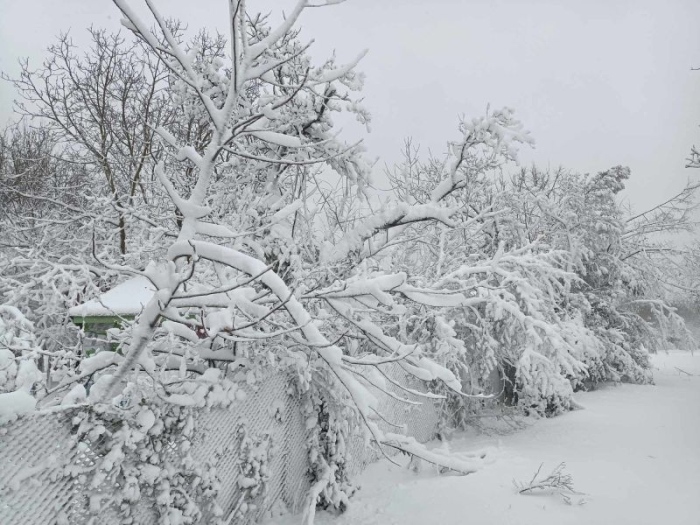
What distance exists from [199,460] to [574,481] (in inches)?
154

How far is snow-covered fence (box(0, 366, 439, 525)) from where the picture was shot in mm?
2467

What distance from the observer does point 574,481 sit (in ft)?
16.6

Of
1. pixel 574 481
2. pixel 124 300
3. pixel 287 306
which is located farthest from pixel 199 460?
pixel 124 300

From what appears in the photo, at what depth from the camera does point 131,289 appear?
816 cm

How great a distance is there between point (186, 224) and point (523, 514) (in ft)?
12.3

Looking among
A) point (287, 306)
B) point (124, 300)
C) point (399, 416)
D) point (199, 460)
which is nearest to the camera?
point (287, 306)

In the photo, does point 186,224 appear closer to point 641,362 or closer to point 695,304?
point 641,362

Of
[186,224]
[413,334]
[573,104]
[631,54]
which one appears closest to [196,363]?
[186,224]

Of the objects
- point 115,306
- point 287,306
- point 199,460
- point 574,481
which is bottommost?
point 574,481

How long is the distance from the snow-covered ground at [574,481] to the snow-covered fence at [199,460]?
0.41 metres

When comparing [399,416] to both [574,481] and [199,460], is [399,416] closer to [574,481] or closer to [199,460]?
[574,481]

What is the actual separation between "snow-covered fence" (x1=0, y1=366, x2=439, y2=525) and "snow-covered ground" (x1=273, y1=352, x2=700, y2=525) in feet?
1.35

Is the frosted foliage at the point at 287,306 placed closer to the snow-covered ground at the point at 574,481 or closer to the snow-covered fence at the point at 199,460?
the snow-covered fence at the point at 199,460

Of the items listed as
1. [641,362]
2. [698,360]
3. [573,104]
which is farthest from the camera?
[573,104]
